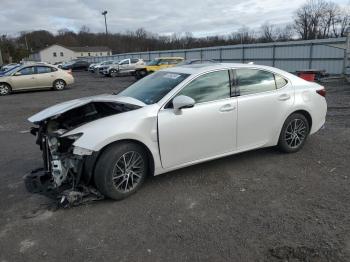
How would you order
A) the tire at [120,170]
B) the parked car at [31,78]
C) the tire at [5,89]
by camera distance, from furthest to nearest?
the parked car at [31,78]
the tire at [5,89]
the tire at [120,170]

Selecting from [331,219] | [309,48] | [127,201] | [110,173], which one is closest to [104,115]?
[110,173]

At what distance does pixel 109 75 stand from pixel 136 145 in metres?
27.4

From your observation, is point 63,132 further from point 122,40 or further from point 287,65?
point 122,40

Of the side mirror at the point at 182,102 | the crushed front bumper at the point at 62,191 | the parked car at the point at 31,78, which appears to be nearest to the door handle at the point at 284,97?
the side mirror at the point at 182,102

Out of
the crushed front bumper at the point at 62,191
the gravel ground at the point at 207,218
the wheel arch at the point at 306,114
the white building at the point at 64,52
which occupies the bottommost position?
the gravel ground at the point at 207,218

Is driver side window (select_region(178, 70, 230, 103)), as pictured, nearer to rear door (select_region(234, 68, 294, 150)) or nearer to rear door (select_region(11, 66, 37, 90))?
rear door (select_region(234, 68, 294, 150))

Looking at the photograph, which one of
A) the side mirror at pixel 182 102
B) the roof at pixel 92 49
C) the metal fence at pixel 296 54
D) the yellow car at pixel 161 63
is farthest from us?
the roof at pixel 92 49

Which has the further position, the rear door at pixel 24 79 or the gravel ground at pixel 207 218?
the rear door at pixel 24 79

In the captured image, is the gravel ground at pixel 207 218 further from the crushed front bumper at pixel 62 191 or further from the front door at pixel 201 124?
the front door at pixel 201 124

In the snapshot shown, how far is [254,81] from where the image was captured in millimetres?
5078

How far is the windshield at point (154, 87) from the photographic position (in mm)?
4511

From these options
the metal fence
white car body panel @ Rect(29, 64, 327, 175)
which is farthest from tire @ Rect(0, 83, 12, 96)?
the metal fence

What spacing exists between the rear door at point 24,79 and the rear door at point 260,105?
607 inches

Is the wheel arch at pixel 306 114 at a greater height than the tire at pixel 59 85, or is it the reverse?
the wheel arch at pixel 306 114
